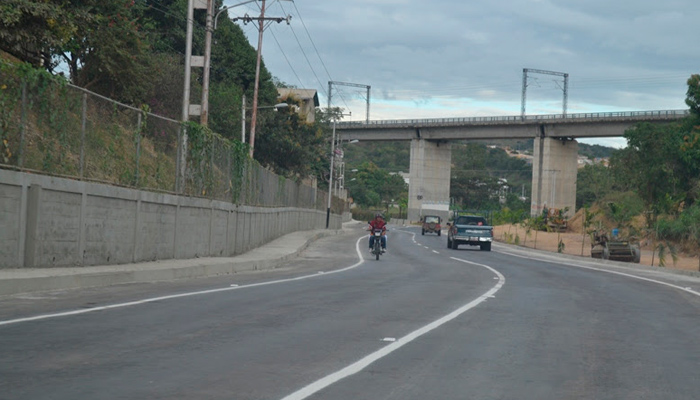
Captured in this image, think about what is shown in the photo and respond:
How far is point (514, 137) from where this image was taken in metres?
105

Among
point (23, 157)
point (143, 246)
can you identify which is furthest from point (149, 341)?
point (143, 246)

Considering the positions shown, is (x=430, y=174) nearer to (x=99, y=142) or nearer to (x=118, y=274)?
(x=99, y=142)

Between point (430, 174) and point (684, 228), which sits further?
point (430, 174)

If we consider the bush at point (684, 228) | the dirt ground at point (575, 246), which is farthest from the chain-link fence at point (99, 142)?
the bush at point (684, 228)

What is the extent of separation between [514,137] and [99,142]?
8995cm

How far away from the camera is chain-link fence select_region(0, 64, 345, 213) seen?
16080mm

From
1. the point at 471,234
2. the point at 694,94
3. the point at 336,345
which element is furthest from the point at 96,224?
the point at 694,94

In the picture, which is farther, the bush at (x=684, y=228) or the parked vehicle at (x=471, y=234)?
the bush at (x=684, y=228)

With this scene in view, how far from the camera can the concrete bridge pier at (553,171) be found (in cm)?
10125

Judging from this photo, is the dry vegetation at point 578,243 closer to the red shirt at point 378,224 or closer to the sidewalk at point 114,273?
the red shirt at point 378,224

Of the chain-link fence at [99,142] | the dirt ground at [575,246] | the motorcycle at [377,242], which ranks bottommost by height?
the dirt ground at [575,246]

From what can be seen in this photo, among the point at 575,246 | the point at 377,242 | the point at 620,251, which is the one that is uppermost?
the point at 377,242

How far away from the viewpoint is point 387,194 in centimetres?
19412

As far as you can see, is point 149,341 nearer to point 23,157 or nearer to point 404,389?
point 404,389
